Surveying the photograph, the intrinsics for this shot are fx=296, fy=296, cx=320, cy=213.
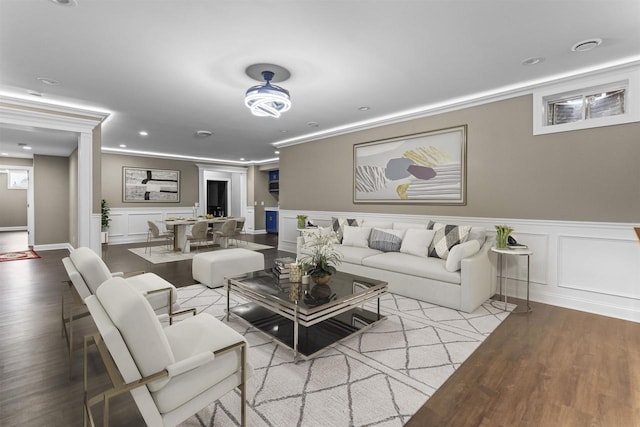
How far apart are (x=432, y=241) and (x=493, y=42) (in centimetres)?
249

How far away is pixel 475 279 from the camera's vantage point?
3.42 meters

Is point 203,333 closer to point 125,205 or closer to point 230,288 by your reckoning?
point 230,288

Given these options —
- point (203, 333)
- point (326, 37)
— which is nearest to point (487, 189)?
point (326, 37)

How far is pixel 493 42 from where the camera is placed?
2807mm

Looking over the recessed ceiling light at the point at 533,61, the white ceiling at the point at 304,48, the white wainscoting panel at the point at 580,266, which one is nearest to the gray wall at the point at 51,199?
the white ceiling at the point at 304,48

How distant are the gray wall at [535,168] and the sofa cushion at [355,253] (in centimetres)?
106

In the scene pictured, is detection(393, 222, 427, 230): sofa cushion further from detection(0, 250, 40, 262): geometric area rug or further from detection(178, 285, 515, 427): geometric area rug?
detection(0, 250, 40, 262): geometric area rug

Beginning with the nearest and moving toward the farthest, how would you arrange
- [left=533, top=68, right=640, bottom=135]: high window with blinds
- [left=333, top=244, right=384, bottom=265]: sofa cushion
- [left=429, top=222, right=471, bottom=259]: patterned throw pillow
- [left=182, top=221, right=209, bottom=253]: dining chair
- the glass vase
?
[left=533, top=68, right=640, bottom=135]: high window with blinds, the glass vase, [left=429, top=222, right=471, bottom=259]: patterned throw pillow, [left=333, top=244, right=384, bottom=265]: sofa cushion, [left=182, top=221, right=209, bottom=253]: dining chair

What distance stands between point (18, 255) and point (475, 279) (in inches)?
360

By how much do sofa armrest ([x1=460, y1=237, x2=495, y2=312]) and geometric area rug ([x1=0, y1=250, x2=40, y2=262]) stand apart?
849 cm

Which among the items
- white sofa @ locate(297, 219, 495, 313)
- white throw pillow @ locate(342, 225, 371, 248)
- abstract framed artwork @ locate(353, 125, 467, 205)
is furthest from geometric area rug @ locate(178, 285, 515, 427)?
abstract framed artwork @ locate(353, 125, 467, 205)

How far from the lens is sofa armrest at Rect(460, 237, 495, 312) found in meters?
3.34

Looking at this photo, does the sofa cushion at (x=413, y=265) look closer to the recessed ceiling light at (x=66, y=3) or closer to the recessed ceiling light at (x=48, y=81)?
the recessed ceiling light at (x=66, y=3)

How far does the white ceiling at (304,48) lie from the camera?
2.34m
